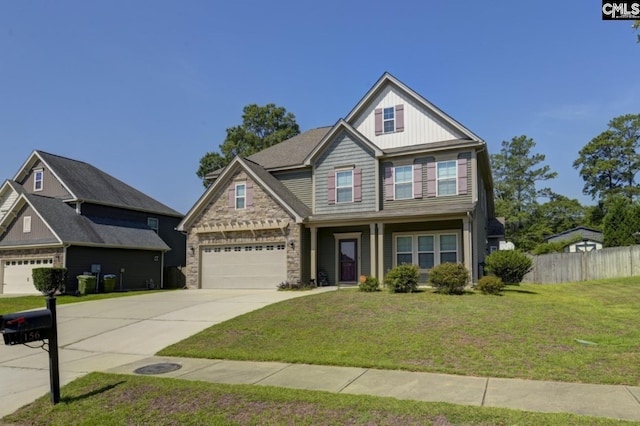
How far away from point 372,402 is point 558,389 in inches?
100

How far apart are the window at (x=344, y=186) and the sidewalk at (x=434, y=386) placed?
1331 centimetres

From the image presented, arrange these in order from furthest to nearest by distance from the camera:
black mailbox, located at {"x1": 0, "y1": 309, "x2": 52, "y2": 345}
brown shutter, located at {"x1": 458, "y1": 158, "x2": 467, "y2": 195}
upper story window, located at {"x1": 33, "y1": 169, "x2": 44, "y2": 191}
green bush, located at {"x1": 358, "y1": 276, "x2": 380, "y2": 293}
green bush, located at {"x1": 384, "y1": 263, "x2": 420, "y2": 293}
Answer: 1. upper story window, located at {"x1": 33, "y1": 169, "x2": 44, "y2": 191}
2. brown shutter, located at {"x1": 458, "y1": 158, "x2": 467, "y2": 195}
3. green bush, located at {"x1": 358, "y1": 276, "x2": 380, "y2": 293}
4. green bush, located at {"x1": 384, "y1": 263, "x2": 420, "y2": 293}
5. black mailbox, located at {"x1": 0, "y1": 309, "x2": 52, "y2": 345}

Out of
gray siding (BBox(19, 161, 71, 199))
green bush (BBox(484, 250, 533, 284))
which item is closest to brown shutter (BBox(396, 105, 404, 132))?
green bush (BBox(484, 250, 533, 284))

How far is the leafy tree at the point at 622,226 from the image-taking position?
98.2 ft

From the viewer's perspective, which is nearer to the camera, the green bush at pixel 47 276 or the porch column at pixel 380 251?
the porch column at pixel 380 251

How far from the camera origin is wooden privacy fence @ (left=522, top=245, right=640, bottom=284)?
78.8 feet

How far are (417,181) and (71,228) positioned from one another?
18.6 metres

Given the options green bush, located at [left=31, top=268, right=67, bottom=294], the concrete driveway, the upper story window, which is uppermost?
the upper story window

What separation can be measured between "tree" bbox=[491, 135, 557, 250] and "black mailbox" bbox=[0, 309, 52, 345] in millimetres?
50840

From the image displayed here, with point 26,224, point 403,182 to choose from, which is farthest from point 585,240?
point 26,224

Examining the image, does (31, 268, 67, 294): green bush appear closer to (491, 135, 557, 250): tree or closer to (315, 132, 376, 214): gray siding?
(315, 132, 376, 214): gray siding

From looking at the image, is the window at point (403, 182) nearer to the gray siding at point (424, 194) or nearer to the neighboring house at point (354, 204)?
the neighboring house at point (354, 204)

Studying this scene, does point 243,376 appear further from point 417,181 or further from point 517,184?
point 517,184

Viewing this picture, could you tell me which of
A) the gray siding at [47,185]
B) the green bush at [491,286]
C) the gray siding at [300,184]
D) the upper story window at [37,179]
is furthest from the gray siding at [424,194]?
the upper story window at [37,179]
